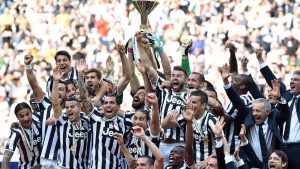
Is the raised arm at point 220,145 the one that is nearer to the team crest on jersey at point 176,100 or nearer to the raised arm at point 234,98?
the raised arm at point 234,98

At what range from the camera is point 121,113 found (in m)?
17.0

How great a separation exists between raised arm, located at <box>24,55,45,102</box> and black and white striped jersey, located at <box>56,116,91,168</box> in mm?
534

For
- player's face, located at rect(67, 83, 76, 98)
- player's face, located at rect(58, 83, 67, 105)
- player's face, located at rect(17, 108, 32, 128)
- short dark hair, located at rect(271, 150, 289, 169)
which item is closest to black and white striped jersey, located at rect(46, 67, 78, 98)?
player's face, located at rect(67, 83, 76, 98)

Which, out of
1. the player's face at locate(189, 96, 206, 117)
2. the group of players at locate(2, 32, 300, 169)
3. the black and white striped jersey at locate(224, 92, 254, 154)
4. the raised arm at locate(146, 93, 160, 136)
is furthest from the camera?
the black and white striped jersey at locate(224, 92, 254, 154)

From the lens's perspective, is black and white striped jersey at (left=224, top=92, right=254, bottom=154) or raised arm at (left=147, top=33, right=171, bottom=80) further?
raised arm at (left=147, top=33, right=171, bottom=80)

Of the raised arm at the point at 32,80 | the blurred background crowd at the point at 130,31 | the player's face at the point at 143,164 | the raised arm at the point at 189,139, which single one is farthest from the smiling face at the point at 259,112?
the blurred background crowd at the point at 130,31

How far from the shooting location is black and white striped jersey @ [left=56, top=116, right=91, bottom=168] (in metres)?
17.0

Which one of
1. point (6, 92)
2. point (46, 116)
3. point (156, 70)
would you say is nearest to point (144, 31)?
point (156, 70)

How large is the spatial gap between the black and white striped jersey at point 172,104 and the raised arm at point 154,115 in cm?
30

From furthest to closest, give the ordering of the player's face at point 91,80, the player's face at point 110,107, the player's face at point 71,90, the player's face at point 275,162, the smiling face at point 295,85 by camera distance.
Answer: the player's face at point 91,80 < the player's face at point 71,90 < the player's face at point 110,107 < the smiling face at point 295,85 < the player's face at point 275,162

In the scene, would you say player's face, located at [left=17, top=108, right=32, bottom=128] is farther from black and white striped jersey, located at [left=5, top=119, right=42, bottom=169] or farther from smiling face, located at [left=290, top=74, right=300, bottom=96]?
smiling face, located at [left=290, top=74, right=300, bottom=96]

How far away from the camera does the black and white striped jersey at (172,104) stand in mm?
16359

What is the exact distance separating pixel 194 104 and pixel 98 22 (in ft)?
46.2

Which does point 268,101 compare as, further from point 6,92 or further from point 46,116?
point 6,92
